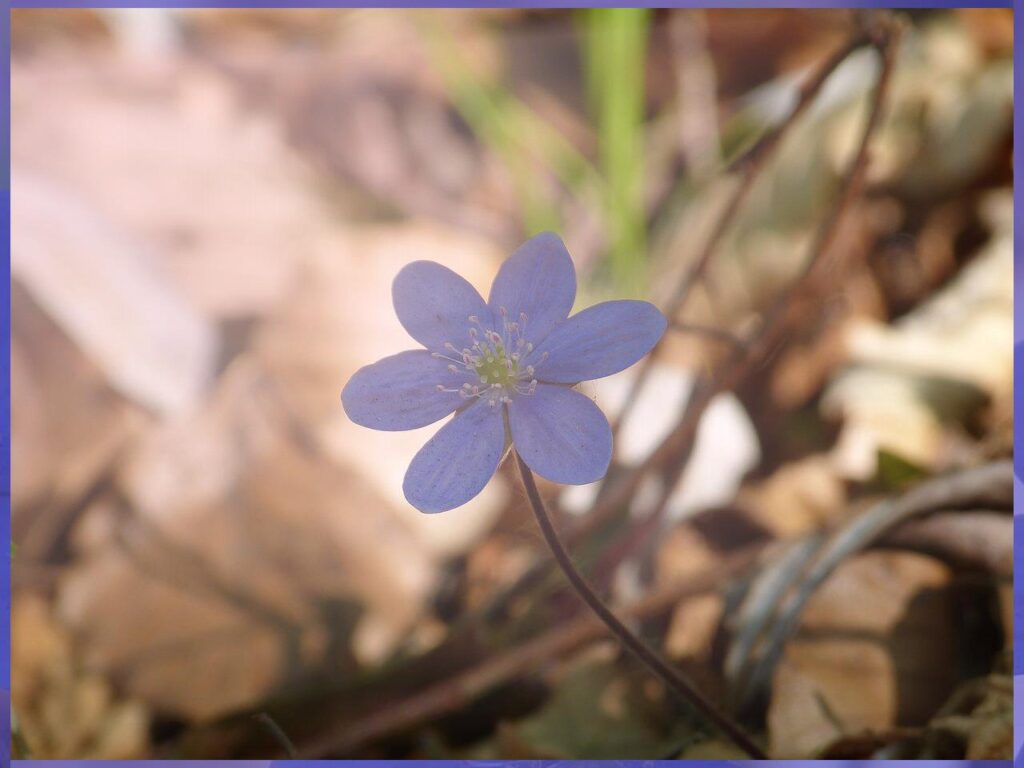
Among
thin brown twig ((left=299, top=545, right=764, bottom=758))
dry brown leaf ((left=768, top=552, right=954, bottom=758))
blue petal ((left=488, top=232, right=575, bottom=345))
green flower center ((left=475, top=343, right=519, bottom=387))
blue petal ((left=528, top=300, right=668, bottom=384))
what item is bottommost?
dry brown leaf ((left=768, top=552, right=954, bottom=758))

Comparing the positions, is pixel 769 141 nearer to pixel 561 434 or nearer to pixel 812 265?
pixel 812 265

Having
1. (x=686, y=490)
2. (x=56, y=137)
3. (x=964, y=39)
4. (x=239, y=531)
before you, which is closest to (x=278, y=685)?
(x=239, y=531)

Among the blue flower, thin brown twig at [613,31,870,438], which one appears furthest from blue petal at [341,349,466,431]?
thin brown twig at [613,31,870,438]

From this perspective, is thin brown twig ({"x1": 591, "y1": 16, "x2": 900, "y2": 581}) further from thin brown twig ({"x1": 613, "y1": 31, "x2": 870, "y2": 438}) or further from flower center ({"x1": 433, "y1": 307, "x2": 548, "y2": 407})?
flower center ({"x1": 433, "y1": 307, "x2": 548, "y2": 407})

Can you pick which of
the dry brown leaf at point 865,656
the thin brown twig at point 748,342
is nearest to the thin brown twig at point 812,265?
the thin brown twig at point 748,342

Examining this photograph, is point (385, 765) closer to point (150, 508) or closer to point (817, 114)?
point (150, 508)

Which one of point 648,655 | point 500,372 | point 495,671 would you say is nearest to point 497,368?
point 500,372

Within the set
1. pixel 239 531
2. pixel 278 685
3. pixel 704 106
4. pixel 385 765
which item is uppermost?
pixel 704 106
